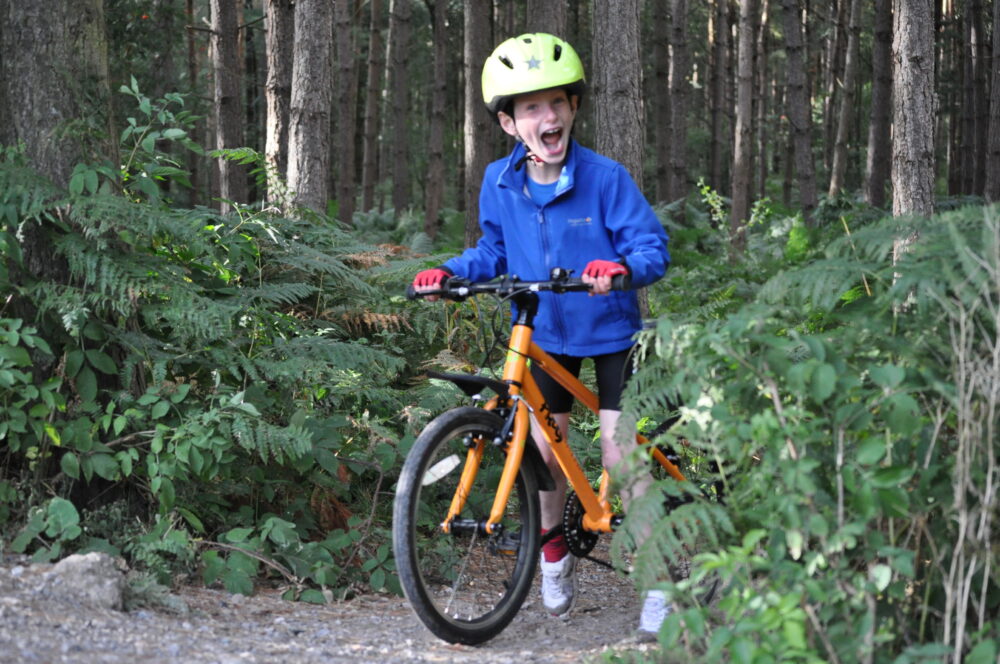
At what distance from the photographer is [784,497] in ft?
→ 9.49

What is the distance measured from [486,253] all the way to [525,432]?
84 centimetres

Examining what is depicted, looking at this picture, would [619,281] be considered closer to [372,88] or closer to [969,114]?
[372,88]

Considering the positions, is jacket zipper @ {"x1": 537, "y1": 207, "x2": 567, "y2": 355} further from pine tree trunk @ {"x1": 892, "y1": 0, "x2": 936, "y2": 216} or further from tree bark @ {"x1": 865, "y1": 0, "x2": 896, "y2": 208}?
tree bark @ {"x1": 865, "y1": 0, "x2": 896, "y2": 208}

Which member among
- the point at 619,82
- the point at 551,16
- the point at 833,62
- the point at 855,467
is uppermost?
the point at 833,62

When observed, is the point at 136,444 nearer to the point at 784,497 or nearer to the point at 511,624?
the point at 511,624

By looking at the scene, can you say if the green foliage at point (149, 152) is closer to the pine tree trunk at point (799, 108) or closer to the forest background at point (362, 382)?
the forest background at point (362, 382)

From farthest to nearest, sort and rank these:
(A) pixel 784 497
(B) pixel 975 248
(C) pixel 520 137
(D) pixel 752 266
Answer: (D) pixel 752 266 → (C) pixel 520 137 → (B) pixel 975 248 → (A) pixel 784 497

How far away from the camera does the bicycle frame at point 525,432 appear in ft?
12.8

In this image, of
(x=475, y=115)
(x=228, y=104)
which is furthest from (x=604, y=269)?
(x=475, y=115)

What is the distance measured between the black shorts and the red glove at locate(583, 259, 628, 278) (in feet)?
1.91

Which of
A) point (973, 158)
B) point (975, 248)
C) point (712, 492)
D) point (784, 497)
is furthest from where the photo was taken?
point (973, 158)

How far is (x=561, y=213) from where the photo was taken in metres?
4.18

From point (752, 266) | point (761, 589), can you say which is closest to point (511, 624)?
point (761, 589)

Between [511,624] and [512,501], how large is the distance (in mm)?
535
